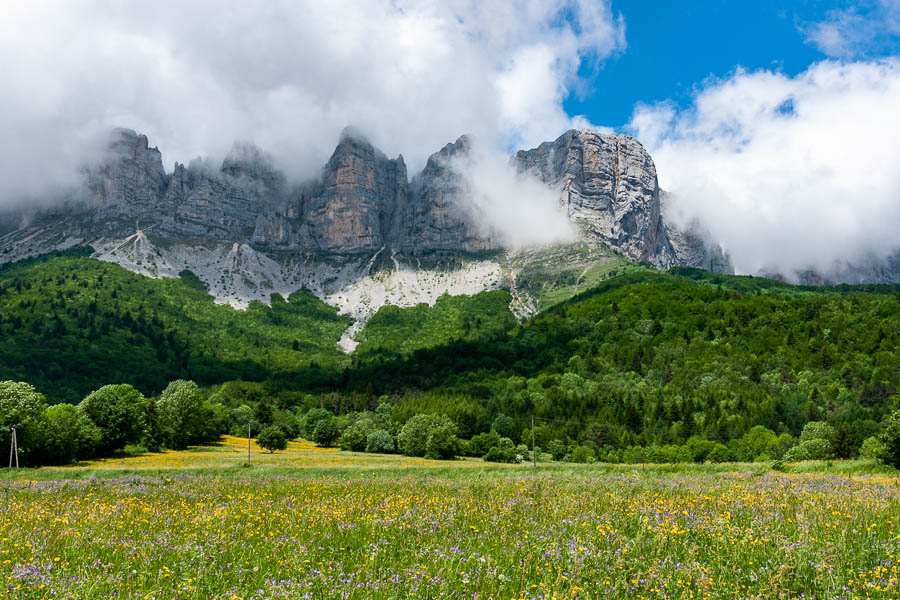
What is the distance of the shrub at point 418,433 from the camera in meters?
94.2

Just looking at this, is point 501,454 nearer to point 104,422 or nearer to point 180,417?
point 180,417

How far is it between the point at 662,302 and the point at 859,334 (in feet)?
208

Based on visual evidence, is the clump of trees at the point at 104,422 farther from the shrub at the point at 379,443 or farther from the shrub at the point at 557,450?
the shrub at the point at 557,450

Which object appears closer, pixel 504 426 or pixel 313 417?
pixel 504 426

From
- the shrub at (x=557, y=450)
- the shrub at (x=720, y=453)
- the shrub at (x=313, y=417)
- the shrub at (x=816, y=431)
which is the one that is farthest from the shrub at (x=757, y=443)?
the shrub at (x=313, y=417)

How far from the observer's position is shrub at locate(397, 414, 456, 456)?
3708 inches

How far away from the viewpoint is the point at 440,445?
3479 inches

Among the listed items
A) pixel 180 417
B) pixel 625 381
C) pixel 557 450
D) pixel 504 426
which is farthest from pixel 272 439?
pixel 625 381

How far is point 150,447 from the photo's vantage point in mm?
81438

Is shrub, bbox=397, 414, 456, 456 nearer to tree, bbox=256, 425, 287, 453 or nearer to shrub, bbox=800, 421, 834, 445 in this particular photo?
tree, bbox=256, 425, 287, 453

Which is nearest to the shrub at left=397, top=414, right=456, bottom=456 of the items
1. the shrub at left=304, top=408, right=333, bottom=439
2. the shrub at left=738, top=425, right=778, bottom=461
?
the shrub at left=304, top=408, right=333, bottom=439

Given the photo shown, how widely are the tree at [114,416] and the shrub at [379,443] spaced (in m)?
39.0

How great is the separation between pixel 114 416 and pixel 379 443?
4477 centimetres

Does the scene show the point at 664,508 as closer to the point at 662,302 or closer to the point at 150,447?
the point at 150,447
